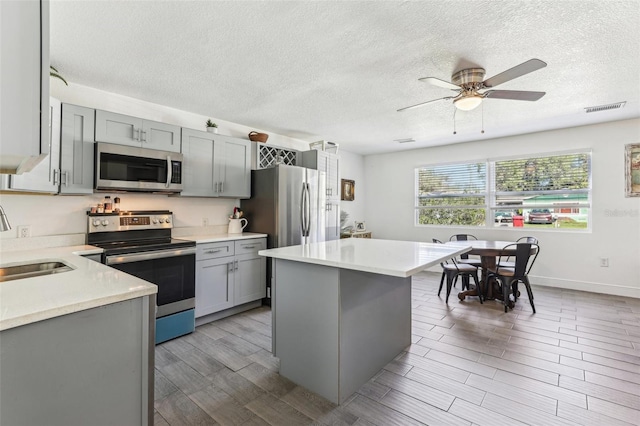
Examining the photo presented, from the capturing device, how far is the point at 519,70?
2174 millimetres

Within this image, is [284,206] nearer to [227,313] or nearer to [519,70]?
[227,313]

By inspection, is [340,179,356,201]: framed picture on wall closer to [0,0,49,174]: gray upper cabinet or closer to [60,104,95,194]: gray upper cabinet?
[60,104,95,194]: gray upper cabinet

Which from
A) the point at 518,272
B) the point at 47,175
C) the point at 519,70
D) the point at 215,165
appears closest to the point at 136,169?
the point at 47,175

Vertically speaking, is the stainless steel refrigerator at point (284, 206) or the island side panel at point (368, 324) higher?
the stainless steel refrigerator at point (284, 206)

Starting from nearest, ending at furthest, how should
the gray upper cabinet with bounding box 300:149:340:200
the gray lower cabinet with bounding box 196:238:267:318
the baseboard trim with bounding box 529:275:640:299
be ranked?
the gray lower cabinet with bounding box 196:238:267:318 < the baseboard trim with bounding box 529:275:640:299 < the gray upper cabinet with bounding box 300:149:340:200

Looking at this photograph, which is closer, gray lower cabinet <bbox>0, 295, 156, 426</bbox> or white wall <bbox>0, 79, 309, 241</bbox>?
gray lower cabinet <bbox>0, 295, 156, 426</bbox>

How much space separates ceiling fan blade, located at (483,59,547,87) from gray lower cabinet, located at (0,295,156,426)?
8.82 feet

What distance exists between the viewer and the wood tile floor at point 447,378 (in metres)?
1.83

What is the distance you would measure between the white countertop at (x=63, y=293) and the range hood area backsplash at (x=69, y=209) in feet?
5.45

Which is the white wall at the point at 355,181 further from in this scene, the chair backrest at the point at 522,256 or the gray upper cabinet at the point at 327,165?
the chair backrest at the point at 522,256

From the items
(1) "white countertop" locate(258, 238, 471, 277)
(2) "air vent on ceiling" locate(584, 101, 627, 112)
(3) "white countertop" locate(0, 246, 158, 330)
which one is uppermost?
(2) "air vent on ceiling" locate(584, 101, 627, 112)

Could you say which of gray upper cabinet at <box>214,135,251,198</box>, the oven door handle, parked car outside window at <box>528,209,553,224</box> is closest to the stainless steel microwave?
gray upper cabinet at <box>214,135,251,198</box>

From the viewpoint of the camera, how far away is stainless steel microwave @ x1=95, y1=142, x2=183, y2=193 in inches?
110

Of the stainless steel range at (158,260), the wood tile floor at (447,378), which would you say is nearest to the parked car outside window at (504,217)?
the wood tile floor at (447,378)
